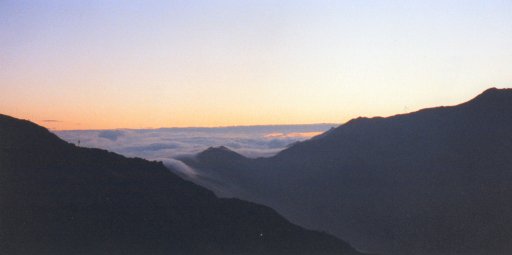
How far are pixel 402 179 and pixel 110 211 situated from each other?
111 m

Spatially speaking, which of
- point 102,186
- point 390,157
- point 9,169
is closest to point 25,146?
point 9,169

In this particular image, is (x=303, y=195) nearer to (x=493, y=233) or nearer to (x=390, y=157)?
(x=390, y=157)

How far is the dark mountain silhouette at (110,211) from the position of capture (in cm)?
4756

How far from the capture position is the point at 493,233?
11656 cm

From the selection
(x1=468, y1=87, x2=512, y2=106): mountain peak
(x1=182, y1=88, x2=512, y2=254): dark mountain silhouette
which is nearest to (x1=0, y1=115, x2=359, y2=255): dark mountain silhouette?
(x1=182, y1=88, x2=512, y2=254): dark mountain silhouette

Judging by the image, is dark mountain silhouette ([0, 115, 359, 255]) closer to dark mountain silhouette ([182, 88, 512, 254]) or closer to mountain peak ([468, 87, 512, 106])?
dark mountain silhouette ([182, 88, 512, 254])

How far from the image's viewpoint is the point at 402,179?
152625 millimetres

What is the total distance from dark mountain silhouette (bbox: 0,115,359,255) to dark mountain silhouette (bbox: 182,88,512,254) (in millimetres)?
52346

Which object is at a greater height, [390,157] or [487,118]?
[487,118]

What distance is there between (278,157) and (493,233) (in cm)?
7788

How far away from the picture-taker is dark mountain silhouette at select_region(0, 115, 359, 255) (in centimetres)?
4756

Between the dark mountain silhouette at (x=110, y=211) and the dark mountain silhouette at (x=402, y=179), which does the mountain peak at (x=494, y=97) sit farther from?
the dark mountain silhouette at (x=110, y=211)

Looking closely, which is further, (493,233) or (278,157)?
(278,157)

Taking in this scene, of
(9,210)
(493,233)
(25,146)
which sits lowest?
(493,233)
